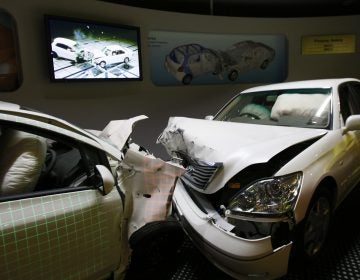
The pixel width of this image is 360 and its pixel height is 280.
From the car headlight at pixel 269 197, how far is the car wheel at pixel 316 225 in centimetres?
20

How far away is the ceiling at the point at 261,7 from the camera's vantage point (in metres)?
5.89

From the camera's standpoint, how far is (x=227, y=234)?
5.44ft

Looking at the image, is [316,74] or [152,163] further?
[316,74]

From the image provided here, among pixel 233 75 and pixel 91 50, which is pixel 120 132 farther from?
pixel 233 75

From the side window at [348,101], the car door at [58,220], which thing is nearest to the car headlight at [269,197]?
the car door at [58,220]

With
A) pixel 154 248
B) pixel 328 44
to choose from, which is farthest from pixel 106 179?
pixel 328 44

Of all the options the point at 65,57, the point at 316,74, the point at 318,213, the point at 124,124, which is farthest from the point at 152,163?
the point at 316,74

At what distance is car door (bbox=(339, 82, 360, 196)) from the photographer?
7.18 feet

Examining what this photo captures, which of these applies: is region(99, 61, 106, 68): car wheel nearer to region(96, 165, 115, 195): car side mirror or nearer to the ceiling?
the ceiling

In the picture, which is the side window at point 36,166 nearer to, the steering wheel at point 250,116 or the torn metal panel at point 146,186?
the torn metal panel at point 146,186

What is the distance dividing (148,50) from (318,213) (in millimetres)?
3923

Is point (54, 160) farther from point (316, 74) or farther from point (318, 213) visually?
point (316, 74)

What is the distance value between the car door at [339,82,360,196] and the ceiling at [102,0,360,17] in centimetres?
381

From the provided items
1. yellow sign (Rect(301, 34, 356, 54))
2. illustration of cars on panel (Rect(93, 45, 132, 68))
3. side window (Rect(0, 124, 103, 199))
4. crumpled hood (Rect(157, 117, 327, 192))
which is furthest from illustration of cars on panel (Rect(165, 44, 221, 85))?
side window (Rect(0, 124, 103, 199))
